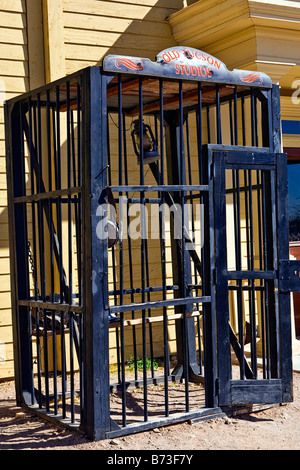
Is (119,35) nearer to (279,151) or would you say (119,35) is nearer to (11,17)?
(11,17)

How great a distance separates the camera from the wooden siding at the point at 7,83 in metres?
6.89

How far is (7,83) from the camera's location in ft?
22.9

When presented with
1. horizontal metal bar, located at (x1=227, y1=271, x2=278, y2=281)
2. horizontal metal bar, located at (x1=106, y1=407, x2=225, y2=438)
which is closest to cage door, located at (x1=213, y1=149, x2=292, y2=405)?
horizontal metal bar, located at (x1=227, y1=271, x2=278, y2=281)

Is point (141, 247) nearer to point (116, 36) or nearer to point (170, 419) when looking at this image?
point (170, 419)

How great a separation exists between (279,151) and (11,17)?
3201 millimetres

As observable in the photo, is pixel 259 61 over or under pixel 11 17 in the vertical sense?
under

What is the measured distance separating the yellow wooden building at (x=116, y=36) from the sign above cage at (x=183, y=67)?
188 cm

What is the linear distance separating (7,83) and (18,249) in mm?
2122

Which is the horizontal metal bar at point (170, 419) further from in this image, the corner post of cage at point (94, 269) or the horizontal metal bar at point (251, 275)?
the horizontal metal bar at point (251, 275)

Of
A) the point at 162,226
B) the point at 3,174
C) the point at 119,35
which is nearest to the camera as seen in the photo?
the point at 162,226

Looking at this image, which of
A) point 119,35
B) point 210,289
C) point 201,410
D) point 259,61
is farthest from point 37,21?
point 201,410

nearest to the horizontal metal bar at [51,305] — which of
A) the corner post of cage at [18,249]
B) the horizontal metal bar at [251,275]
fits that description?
the corner post of cage at [18,249]

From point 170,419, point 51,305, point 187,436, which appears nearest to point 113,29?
point 51,305

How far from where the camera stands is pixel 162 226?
5.05m
